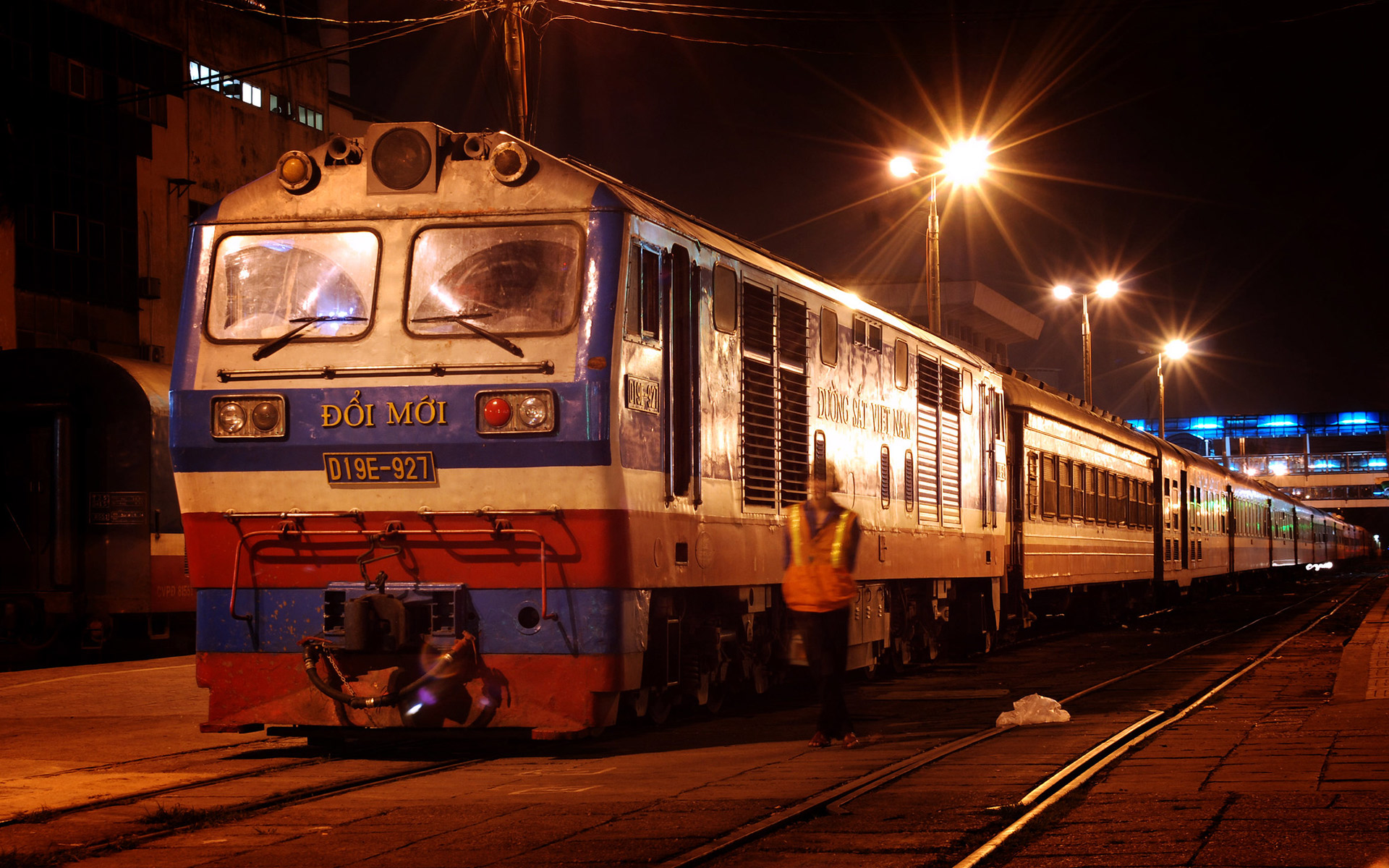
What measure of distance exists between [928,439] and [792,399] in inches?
157

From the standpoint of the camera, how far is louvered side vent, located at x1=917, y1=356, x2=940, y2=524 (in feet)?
48.3

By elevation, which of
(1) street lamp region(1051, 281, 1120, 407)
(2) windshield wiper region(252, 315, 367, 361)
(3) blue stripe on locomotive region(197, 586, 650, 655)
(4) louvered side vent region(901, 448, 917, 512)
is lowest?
(3) blue stripe on locomotive region(197, 586, 650, 655)

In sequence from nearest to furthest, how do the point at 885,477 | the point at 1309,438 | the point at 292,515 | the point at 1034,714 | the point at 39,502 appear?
the point at 292,515 < the point at 1034,714 < the point at 885,477 < the point at 39,502 < the point at 1309,438

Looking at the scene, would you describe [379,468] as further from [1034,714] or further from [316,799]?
[1034,714]

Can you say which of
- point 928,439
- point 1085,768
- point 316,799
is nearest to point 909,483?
point 928,439

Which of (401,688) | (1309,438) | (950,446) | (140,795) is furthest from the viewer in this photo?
(1309,438)

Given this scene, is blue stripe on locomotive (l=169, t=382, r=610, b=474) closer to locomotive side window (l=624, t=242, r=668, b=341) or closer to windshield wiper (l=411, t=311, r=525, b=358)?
windshield wiper (l=411, t=311, r=525, b=358)

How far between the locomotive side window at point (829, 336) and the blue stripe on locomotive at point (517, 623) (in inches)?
147

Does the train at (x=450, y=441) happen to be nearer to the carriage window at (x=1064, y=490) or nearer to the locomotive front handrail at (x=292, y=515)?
the locomotive front handrail at (x=292, y=515)

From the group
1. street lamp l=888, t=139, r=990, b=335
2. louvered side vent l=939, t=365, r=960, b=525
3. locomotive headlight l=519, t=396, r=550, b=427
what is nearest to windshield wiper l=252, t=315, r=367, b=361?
locomotive headlight l=519, t=396, r=550, b=427

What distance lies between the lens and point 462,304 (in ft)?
29.3

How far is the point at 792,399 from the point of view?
37.6 ft

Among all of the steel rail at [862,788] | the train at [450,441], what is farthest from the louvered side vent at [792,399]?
the steel rail at [862,788]

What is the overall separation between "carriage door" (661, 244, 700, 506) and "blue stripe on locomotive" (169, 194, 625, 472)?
2.71 ft
